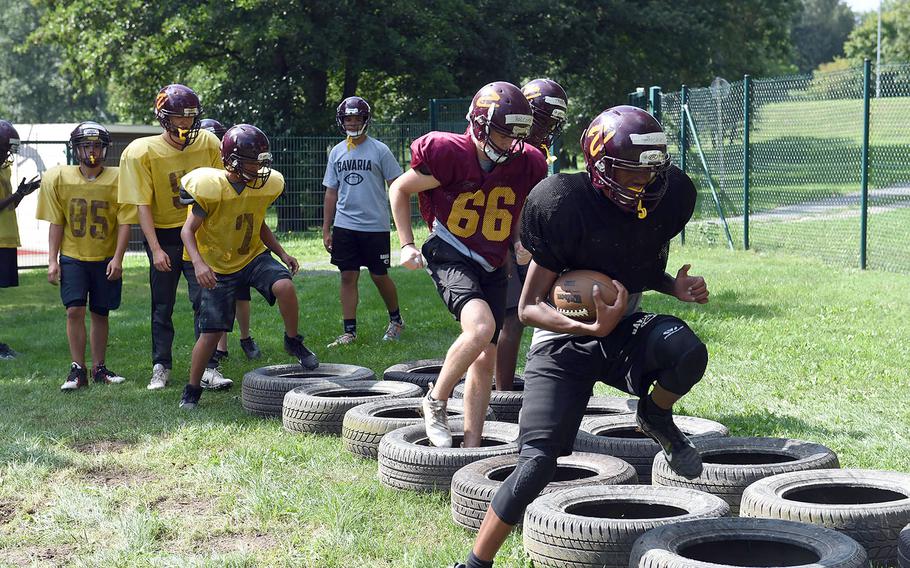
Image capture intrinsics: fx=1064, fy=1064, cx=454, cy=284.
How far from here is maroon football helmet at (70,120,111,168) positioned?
8.29 m

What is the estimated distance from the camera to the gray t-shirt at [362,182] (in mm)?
10000

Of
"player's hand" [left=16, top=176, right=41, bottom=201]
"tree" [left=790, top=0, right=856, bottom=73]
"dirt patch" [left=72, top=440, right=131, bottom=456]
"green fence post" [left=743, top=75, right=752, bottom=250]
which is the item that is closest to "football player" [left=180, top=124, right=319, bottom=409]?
"dirt patch" [left=72, top=440, right=131, bottom=456]

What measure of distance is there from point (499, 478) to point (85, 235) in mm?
4716

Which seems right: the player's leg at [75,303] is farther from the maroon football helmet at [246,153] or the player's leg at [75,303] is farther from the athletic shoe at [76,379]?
the maroon football helmet at [246,153]

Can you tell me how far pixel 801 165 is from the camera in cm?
1683

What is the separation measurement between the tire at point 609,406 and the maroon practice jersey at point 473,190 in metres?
1.18

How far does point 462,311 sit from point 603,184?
1.63m

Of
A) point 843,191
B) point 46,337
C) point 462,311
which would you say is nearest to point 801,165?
point 843,191

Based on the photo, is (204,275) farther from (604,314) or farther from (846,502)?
(846,502)

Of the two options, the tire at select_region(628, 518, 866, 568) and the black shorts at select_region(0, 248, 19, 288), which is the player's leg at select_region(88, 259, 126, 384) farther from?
the tire at select_region(628, 518, 866, 568)

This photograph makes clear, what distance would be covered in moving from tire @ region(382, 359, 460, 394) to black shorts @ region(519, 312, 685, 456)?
3.05m

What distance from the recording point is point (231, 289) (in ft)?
24.8

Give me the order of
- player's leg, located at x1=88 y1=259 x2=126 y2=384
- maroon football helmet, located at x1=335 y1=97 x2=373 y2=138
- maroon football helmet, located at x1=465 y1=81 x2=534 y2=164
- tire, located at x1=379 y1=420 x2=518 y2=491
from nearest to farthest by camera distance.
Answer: tire, located at x1=379 y1=420 x2=518 y2=491
maroon football helmet, located at x1=465 y1=81 x2=534 y2=164
player's leg, located at x1=88 y1=259 x2=126 y2=384
maroon football helmet, located at x1=335 y1=97 x2=373 y2=138

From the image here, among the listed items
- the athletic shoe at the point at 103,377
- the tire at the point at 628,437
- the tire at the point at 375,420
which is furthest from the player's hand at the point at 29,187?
the tire at the point at 628,437
